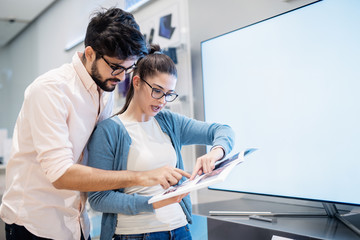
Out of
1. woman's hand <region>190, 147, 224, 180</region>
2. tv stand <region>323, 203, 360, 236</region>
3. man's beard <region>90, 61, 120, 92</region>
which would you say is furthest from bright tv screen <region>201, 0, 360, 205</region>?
man's beard <region>90, 61, 120, 92</region>

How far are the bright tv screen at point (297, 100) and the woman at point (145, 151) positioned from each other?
26 cm

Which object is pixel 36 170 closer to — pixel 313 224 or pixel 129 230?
pixel 129 230

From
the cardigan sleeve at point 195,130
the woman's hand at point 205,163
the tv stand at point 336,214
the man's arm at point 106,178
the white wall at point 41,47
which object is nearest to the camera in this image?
the man's arm at point 106,178

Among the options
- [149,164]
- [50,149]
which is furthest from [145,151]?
[50,149]

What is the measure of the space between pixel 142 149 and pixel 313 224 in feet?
2.43

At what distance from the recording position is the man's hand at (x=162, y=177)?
3.66 feet

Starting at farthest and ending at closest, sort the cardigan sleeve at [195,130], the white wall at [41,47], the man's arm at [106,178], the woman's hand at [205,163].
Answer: the white wall at [41,47] → the cardigan sleeve at [195,130] → the woman's hand at [205,163] → the man's arm at [106,178]

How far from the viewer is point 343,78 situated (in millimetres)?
1317

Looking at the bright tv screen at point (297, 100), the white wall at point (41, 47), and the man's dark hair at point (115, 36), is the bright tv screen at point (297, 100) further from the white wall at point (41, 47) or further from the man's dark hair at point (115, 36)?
the white wall at point (41, 47)

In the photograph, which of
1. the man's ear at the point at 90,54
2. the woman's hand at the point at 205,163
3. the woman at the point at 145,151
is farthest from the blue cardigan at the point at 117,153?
the man's ear at the point at 90,54

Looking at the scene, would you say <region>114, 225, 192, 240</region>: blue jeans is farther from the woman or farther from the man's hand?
the man's hand

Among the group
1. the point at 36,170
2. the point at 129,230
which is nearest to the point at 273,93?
the point at 129,230

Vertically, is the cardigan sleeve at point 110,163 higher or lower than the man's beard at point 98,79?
lower

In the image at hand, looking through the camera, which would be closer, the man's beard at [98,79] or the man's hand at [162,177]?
the man's hand at [162,177]
